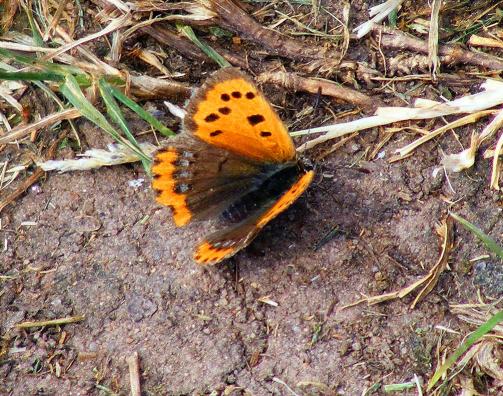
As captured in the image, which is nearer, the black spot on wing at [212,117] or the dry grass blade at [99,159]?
the black spot on wing at [212,117]

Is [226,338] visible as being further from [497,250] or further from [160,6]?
[160,6]

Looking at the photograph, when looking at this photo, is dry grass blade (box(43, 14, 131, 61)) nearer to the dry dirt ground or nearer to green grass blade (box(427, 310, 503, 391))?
the dry dirt ground

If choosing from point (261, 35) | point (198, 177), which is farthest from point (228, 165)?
point (261, 35)

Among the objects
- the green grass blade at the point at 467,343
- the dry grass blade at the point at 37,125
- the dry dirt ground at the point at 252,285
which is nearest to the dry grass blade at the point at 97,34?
the dry grass blade at the point at 37,125

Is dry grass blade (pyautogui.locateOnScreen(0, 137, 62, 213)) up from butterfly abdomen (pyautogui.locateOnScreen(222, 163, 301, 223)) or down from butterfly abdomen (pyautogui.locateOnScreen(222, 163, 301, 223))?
down

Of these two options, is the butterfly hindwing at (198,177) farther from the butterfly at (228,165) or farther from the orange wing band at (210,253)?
the orange wing band at (210,253)

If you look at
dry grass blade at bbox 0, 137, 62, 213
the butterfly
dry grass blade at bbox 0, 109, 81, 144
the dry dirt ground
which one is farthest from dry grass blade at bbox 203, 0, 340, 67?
dry grass blade at bbox 0, 137, 62, 213

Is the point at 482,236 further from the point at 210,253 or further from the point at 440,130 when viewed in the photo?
the point at 210,253
